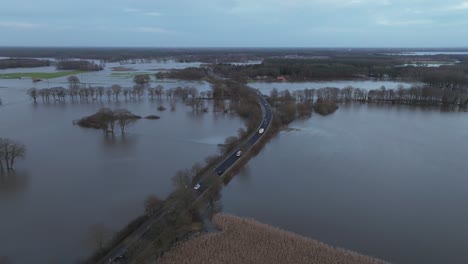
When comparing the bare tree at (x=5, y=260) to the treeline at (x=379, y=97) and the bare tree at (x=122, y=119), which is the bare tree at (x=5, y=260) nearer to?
the bare tree at (x=122, y=119)

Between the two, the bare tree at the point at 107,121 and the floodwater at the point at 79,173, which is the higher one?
the bare tree at the point at 107,121

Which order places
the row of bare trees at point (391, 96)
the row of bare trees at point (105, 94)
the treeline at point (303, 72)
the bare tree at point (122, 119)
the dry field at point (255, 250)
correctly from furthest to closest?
the treeline at point (303, 72), the row of bare trees at point (391, 96), the row of bare trees at point (105, 94), the bare tree at point (122, 119), the dry field at point (255, 250)

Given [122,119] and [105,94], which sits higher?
[105,94]

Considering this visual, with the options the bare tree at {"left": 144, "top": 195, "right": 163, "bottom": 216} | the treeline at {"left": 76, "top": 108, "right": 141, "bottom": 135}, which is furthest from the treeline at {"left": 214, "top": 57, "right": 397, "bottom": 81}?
the bare tree at {"left": 144, "top": 195, "right": 163, "bottom": 216}

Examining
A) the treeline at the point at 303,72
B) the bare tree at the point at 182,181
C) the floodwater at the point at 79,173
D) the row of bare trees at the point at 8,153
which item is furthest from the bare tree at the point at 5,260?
Answer: the treeline at the point at 303,72

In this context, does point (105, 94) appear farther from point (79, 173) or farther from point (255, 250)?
point (255, 250)

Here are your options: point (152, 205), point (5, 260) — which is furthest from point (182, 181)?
point (5, 260)

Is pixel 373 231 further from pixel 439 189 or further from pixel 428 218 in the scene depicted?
pixel 439 189

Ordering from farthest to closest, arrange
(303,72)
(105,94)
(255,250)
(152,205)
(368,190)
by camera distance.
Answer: (303,72) < (105,94) < (368,190) < (152,205) < (255,250)
